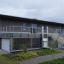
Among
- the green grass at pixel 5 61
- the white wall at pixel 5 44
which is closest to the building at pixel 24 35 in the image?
the white wall at pixel 5 44

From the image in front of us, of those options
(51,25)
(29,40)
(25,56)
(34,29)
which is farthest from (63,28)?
(25,56)

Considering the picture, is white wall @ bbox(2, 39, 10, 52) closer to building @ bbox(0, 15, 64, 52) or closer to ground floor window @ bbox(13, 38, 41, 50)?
building @ bbox(0, 15, 64, 52)

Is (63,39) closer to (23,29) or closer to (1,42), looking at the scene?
(23,29)

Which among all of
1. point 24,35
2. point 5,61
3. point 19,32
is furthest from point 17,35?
point 5,61

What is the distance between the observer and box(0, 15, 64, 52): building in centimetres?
3719

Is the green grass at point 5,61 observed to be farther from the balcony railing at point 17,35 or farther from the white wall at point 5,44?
the balcony railing at point 17,35

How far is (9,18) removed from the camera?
41.0 metres

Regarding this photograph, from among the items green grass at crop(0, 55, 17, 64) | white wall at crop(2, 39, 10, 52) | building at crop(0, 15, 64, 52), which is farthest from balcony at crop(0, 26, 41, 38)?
green grass at crop(0, 55, 17, 64)

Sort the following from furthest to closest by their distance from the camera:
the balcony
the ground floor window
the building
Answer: the balcony < the building < the ground floor window

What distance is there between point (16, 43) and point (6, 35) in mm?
1880

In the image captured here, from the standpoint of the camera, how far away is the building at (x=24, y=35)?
3719cm

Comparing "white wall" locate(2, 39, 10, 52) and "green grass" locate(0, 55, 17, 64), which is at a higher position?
"white wall" locate(2, 39, 10, 52)

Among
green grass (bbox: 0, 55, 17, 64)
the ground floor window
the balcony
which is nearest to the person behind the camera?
green grass (bbox: 0, 55, 17, 64)

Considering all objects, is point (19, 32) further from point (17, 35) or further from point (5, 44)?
point (5, 44)
